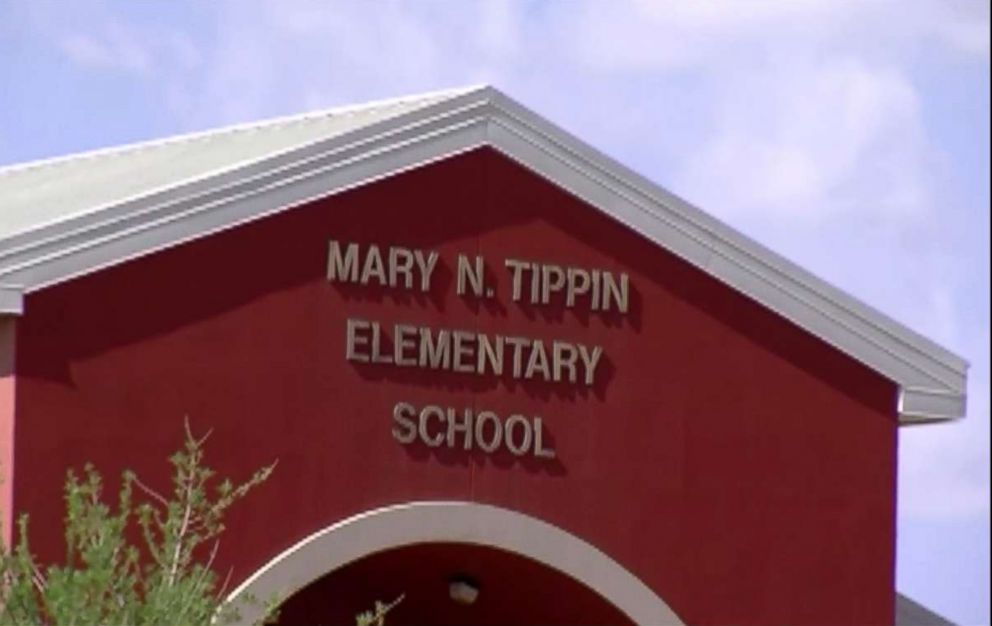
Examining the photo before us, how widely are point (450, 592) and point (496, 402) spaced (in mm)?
2183

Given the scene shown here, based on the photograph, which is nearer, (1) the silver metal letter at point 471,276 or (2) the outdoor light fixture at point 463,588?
(1) the silver metal letter at point 471,276

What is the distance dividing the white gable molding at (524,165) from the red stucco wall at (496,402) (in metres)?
0.13

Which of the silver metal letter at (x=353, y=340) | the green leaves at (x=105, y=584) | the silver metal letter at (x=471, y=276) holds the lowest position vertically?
the green leaves at (x=105, y=584)

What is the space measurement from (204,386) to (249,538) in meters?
1.15

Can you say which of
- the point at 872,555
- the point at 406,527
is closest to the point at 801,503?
the point at 872,555

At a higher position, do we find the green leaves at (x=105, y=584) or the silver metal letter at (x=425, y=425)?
the silver metal letter at (x=425, y=425)

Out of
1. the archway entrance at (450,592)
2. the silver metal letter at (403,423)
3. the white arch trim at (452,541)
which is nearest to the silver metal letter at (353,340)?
the silver metal letter at (403,423)

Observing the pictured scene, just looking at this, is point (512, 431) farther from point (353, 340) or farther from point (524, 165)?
point (524, 165)

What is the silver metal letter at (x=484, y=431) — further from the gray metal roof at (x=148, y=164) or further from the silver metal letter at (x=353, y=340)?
the gray metal roof at (x=148, y=164)

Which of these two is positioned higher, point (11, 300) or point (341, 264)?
point (341, 264)

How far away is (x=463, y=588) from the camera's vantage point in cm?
2153

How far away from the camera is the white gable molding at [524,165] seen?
730 inches

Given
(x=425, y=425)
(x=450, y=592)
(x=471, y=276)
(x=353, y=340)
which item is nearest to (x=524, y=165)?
(x=471, y=276)

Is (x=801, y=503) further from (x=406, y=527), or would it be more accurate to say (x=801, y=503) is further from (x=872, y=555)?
(x=406, y=527)
